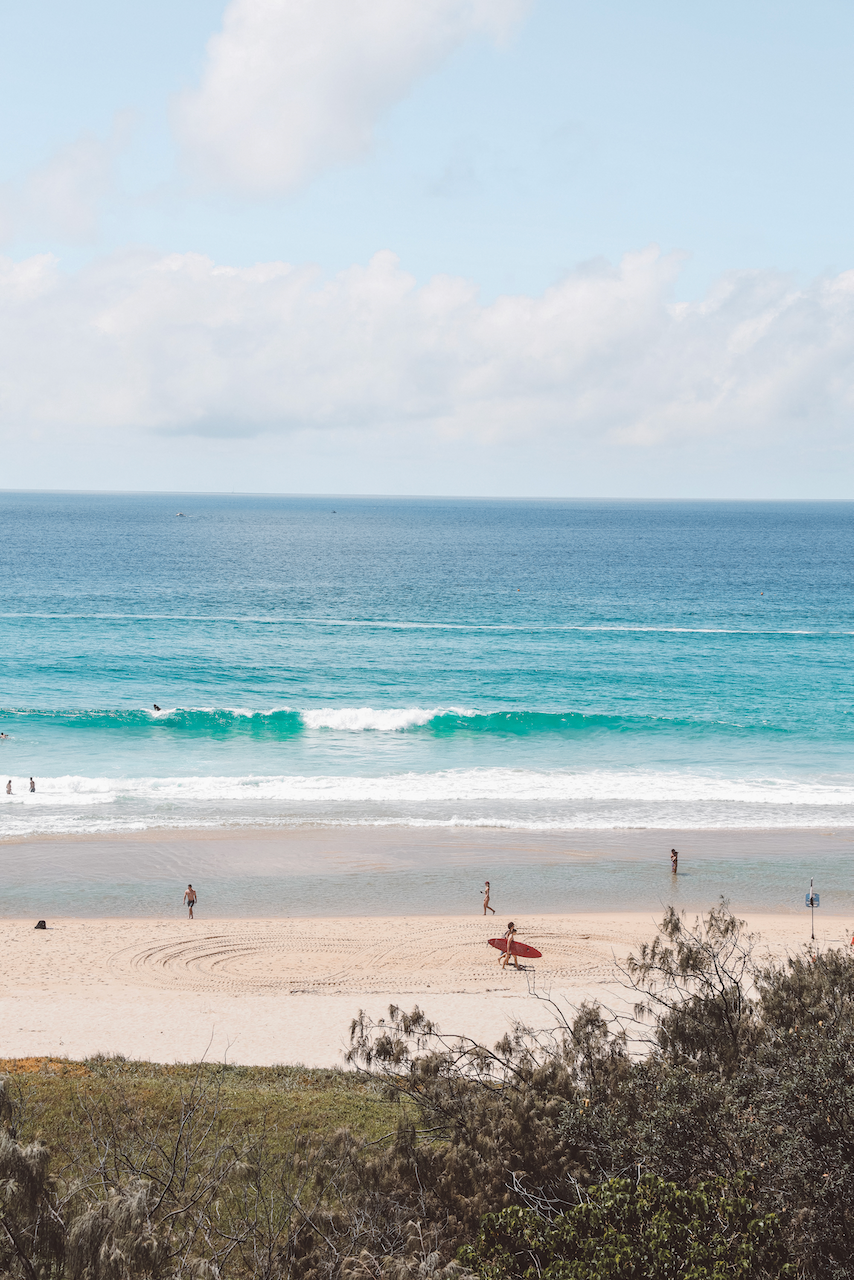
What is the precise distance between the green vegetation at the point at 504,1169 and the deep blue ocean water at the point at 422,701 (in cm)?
2160

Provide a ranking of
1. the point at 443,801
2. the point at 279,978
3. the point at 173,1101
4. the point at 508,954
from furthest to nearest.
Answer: the point at 443,801
the point at 508,954
the point at 279,978
the point at 173,1101

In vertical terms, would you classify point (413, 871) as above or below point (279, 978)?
above

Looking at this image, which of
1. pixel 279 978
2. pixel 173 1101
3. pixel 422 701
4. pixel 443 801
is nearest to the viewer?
pixel 173 1101

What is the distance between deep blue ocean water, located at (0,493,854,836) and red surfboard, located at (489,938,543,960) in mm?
10731

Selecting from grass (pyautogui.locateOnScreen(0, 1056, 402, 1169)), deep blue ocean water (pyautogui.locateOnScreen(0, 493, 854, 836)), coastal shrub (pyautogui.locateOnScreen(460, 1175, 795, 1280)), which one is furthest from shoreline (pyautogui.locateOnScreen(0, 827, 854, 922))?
coastal shrub (pyautogui.locateOnScreen(460, 1175, 795, 1280))

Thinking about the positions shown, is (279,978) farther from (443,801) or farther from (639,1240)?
(639,1240)

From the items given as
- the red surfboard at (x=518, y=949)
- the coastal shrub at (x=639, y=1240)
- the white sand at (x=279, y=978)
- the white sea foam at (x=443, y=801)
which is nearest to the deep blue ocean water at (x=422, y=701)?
the white sea foam at (x=443, y=801)

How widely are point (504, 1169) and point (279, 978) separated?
14.0 metres

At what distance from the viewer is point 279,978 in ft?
72.4

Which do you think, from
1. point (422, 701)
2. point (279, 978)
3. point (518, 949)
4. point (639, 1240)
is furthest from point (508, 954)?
point (422, 701)

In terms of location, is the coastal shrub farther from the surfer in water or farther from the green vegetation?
Result: the surfer in water

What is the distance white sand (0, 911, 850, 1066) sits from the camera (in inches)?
719

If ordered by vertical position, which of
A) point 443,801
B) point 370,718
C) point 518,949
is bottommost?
point 518,949

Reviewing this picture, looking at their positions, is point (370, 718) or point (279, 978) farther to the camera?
point (370, 718)
